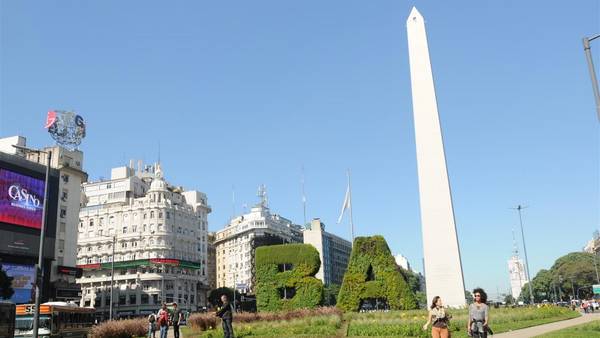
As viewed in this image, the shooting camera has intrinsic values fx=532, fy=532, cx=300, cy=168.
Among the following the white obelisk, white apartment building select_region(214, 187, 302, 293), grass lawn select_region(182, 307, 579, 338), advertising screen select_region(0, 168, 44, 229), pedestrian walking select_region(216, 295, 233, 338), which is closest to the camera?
pedestrian walking select_region(216, 295, 233, 338)

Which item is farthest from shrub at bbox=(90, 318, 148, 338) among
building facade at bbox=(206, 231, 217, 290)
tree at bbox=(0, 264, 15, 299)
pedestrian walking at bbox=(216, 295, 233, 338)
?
building facade at bbox=(206, 231, 217, 290)

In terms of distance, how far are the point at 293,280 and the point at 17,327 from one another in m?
14.8

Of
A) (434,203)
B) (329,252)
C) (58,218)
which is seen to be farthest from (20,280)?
(329,252)

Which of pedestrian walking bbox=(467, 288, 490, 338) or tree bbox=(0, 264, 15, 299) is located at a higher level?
tree bbox=(0, 264, 15, 299)

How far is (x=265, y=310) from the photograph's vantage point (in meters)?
32.3

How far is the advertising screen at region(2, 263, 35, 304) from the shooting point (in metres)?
52.4

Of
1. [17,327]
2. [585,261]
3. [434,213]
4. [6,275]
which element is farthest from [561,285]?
[17,327]

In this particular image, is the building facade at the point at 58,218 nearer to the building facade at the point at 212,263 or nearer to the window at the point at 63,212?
the window at the point at 63,212

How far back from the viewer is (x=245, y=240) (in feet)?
417

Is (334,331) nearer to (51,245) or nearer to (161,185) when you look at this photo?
(51,245)

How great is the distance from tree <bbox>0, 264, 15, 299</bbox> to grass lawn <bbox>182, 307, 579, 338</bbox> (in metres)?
28.2

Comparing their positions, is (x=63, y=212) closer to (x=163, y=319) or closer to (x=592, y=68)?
(x=163, y=319)

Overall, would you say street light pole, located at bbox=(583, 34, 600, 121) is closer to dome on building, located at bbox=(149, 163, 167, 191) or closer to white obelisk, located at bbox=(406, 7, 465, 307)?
white obelisk, located at bbox=(406, 7, 465, 307)

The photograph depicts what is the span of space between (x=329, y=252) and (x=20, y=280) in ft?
328
